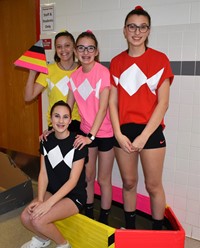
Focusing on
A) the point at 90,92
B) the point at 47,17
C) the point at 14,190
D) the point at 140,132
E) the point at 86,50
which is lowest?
the point at 14,190

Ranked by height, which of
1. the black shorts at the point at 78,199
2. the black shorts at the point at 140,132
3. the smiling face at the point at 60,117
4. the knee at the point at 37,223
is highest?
the smiling face at the point at 60,117

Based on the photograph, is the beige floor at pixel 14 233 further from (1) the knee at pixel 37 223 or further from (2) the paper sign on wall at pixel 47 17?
(2) the paper sign on wall at pixel 47 17

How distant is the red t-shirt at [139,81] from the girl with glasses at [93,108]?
10 cm

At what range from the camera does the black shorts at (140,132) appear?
70.9 inches

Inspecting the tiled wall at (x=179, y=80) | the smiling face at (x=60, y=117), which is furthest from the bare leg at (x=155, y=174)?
the smiling face at (x=60, y=117)

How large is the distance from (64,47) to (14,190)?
129cm

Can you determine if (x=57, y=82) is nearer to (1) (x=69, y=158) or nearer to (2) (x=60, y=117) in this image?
(2) (x=60, y=117)

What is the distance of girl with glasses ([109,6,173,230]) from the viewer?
5.71ft

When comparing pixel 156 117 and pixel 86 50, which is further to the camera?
pixel 86 50

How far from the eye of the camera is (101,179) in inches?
80.3

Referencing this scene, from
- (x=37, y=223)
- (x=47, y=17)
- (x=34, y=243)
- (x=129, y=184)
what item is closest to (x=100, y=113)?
(x=129, y=184)

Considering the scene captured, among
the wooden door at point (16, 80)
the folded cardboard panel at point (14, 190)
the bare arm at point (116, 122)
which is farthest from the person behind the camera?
the wooden door at point (16, 80)

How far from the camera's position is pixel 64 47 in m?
2.08

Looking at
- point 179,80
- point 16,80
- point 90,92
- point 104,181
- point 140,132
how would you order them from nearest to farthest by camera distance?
point 140,132, point 90,92, point 104,181, point 179,80, point 16,80
